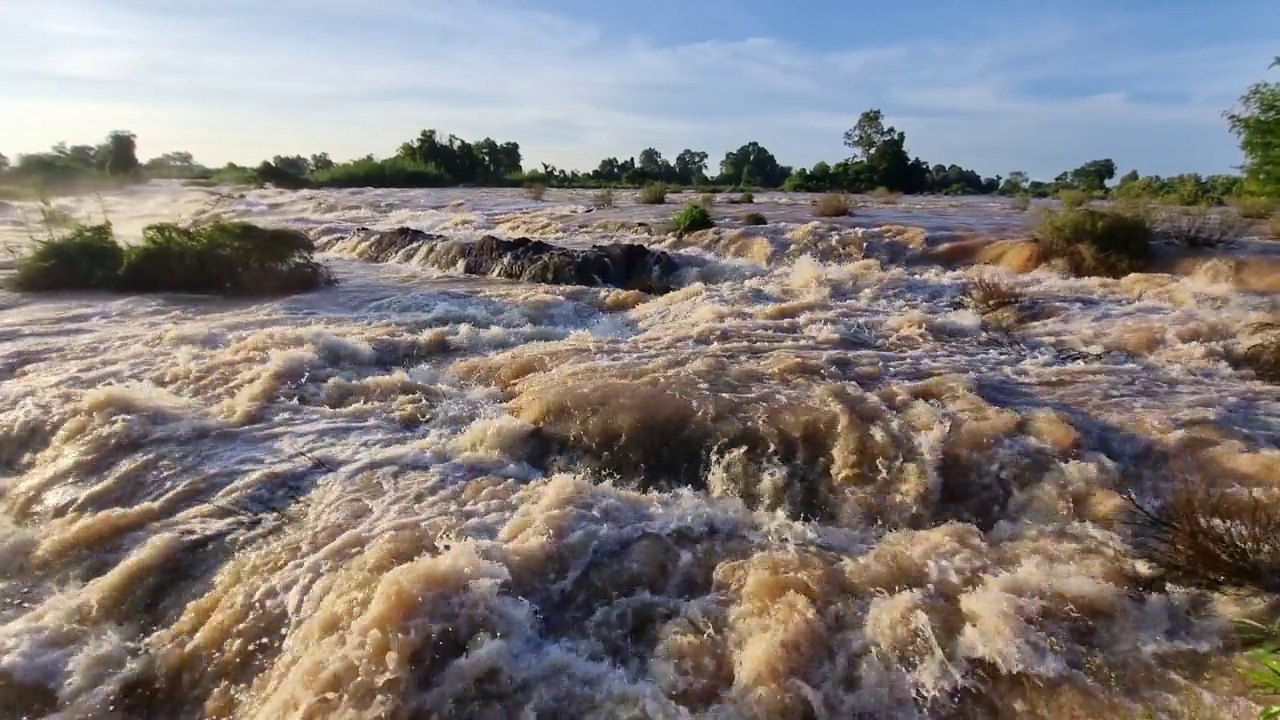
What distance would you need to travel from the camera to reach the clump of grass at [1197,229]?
10.9 m

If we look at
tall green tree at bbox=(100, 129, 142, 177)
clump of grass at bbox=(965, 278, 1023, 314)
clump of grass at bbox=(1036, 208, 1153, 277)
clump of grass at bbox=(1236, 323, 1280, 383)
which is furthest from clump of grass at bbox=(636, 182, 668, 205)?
tall green tree at bbox=(100, 129, 142, 177)

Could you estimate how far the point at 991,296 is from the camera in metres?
9.42

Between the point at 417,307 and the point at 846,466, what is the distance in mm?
7461

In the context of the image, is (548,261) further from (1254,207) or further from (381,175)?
(381,175)

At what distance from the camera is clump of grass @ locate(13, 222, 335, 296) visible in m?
12.8

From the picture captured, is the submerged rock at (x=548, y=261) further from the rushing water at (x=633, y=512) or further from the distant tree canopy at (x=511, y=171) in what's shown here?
the distant tree canopy at (x=511, y=171)

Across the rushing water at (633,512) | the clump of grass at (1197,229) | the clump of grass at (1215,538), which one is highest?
the clump of grass at (1197,229)

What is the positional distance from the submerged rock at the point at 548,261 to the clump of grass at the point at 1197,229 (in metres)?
7.17

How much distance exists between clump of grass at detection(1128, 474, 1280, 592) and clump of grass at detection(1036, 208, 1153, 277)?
6767mm

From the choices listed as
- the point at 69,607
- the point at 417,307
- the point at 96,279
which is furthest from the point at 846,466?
the point at 96,279

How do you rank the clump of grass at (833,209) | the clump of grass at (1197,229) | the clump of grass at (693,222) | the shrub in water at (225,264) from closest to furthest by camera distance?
the clump of grass at (1197,229) → the shrub in water at (225,264) → the clump of grass at (693,222) → the clump of grass at (833,209)

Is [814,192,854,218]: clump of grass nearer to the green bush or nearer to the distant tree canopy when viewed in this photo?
the distant tree canopy

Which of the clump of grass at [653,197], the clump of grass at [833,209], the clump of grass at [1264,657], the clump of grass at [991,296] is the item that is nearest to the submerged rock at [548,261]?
the clump of grass at [991,296]

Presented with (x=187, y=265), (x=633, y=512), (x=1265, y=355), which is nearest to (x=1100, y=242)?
(x=1265, y=355)
